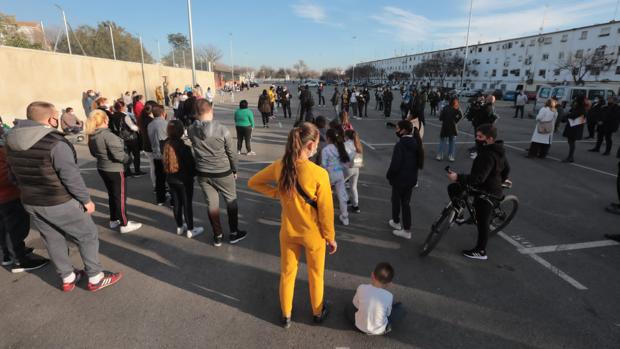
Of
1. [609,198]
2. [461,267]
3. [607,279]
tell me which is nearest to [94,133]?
[461,267]

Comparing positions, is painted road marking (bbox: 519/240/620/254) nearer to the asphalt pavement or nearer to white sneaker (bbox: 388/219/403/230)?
the asphalt pavement

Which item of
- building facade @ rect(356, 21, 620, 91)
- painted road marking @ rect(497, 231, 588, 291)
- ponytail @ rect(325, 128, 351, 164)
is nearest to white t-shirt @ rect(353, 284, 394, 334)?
ponytail @ rect(325, 128, 351, 164)

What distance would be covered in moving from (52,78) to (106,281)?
13459 millimetres

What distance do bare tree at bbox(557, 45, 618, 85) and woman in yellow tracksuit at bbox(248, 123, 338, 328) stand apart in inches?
2324

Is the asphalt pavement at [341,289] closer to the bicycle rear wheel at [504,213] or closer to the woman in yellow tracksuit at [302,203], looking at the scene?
the bicycle rear wheel at [504,213]

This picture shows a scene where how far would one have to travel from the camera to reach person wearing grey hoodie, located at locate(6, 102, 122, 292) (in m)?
2.83

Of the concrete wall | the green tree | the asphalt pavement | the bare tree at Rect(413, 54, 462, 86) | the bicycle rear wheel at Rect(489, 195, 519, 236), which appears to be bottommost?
the asphalt pavement

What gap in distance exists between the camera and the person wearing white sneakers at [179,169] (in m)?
4.10

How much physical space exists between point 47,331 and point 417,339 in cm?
334

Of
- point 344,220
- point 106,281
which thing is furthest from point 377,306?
point 106,281

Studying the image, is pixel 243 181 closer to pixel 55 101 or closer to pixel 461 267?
pixel 461 267

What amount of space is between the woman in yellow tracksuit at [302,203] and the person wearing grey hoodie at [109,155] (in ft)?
8.67

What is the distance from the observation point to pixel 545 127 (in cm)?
883

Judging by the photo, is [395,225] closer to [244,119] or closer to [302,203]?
[302,203]
